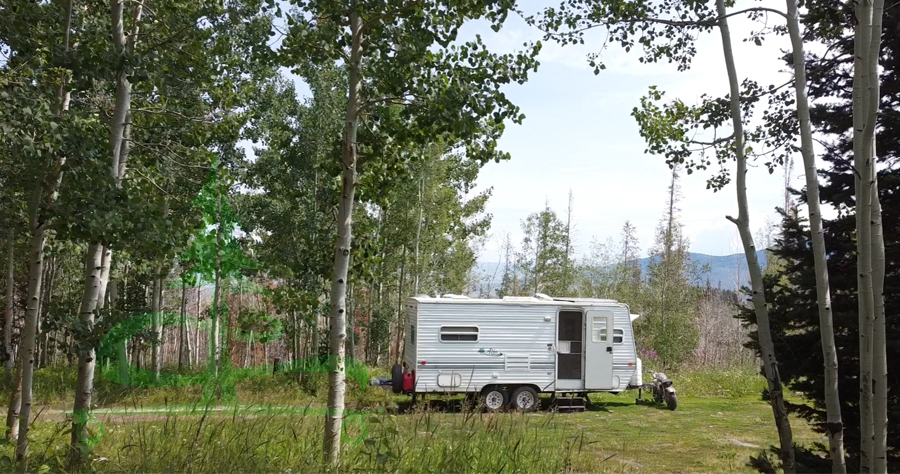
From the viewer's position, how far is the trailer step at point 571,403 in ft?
44.0

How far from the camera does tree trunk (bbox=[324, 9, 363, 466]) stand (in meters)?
4.94

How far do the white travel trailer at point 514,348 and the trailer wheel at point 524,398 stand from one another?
0.07 ft

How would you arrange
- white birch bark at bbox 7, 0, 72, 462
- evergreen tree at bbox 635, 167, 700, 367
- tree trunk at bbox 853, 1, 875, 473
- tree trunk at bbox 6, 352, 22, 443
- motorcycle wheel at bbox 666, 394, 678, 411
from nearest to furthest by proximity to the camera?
tree trunk at bbox 853, 1, 875, 473 → white birch bark at bbox 7, 0, 72, 462 → tree trunk at bbox 6, 352, 22, 443 → motorcycle wheel at bbox 666, 394, 678, 411 → evergreen tree at bbox 635, 167, 700, 367

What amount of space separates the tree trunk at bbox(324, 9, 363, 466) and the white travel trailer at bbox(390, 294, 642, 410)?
7881 millimetres

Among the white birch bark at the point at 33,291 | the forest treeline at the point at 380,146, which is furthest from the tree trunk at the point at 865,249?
the white birch bark at the point at 33,291

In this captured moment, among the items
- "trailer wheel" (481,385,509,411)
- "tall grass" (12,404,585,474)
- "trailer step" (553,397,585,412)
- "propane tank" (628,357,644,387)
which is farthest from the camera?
"propane tank" (628,357,644,387)

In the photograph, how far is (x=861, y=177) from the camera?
14.3 feet

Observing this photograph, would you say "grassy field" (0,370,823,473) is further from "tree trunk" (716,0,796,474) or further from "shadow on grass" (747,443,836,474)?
"tree trunk" (716,0,796,474)

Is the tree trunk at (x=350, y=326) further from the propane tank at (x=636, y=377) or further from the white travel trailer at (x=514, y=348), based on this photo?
the propane tank at (x=636, y=377)

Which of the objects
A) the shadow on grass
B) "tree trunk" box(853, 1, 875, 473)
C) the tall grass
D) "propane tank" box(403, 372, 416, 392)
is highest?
"tree trunk" box(853, 1, 875, 473)

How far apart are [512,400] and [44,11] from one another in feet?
34.3

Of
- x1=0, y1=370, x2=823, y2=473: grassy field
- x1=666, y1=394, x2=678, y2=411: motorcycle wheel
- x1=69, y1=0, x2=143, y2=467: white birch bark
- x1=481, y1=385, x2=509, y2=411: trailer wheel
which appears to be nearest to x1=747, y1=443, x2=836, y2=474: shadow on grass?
x1=0, y1=370, x2=823, y2=473: grassy field

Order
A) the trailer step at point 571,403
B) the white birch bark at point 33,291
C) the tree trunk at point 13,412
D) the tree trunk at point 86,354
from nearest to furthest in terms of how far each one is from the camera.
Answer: the tree trunk at point 86,354 → the white birch bark at point 33,291 → the tree trunk at point 13,412 → the trailer step at point 571,403

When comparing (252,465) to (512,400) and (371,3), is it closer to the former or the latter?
(371,3)
